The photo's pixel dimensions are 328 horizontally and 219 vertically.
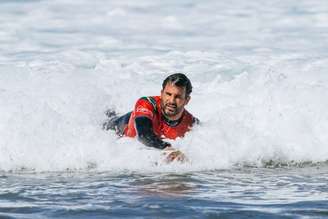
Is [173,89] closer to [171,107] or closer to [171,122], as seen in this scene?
[171,107]

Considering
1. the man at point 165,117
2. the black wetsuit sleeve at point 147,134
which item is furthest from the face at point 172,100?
the black wetsuit sleeve at point 147,134

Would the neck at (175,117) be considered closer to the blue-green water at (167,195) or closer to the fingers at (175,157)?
the fingers at (175,157)

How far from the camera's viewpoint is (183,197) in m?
6.95

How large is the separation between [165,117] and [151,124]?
1.47 ft

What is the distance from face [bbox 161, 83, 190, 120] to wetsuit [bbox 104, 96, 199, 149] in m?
0.12

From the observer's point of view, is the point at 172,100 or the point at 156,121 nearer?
the point at 172,100

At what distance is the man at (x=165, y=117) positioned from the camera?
9.81 meters

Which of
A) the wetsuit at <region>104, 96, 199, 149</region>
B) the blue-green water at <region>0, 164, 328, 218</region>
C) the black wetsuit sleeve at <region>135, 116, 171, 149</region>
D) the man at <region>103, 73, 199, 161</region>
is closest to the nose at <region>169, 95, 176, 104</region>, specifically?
the man at <region>103, 73, 199, 161</region>

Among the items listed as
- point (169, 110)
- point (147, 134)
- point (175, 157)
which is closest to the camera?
point (175, 157)

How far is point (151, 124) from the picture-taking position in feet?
33.0

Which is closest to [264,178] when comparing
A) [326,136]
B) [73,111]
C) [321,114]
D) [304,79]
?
[326,136]

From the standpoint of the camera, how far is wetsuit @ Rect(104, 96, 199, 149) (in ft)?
32.3

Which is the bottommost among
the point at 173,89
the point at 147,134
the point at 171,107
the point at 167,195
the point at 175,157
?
the point at 167,195

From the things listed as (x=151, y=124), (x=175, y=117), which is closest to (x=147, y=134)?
(x=151, y=124)
